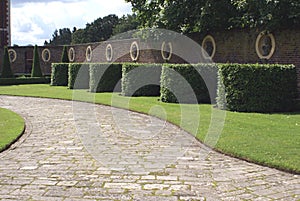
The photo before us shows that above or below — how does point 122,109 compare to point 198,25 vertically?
below

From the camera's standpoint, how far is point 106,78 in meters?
20.9

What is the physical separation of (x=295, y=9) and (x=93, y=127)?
8.56 metres

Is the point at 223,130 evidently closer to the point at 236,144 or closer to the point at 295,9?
the point at 236,144

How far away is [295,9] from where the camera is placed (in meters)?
14.0

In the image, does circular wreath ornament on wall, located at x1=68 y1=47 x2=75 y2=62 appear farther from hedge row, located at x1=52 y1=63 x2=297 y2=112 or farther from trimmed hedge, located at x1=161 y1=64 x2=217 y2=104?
trimmed hedge, located at x1=161 y1=64 x2=217 y2=104

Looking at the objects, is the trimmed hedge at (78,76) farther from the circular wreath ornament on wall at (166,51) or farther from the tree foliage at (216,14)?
the circular wreath ornament on wall at (166,51)

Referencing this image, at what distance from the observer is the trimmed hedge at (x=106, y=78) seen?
2073cm

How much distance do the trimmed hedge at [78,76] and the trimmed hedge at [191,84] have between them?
9376 millimetres

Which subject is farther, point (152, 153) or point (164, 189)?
point (152, 153)

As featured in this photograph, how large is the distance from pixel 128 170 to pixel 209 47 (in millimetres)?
14081

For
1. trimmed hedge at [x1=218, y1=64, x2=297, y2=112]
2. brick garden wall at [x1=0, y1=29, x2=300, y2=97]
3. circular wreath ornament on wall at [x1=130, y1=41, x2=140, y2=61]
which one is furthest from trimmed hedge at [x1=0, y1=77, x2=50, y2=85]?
trimmed hedge at [x1=218, y1=64, x2=297, y2=112]

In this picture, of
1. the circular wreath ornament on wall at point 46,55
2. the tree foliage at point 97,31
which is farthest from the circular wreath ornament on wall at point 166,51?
the tree foliage at point 97,31

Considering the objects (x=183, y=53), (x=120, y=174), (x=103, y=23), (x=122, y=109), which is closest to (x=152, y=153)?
(x=120, y=174)

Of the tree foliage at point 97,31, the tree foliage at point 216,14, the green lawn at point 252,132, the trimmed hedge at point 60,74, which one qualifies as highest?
the tree foliage at point 97,31
